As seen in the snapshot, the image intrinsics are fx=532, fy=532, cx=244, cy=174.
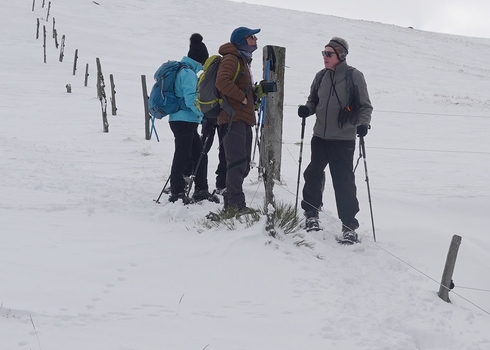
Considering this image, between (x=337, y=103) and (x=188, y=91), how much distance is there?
1623 millimetres

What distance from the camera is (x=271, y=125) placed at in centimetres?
591

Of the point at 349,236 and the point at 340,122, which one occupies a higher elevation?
the point at 340,122

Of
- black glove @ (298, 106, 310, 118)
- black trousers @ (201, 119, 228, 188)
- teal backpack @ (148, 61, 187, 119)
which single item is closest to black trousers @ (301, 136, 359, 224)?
black glove @ (298, 106, 310, 118)

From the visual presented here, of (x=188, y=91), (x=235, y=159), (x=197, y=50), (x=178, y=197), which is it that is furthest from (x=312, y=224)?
(x=197, y=50)

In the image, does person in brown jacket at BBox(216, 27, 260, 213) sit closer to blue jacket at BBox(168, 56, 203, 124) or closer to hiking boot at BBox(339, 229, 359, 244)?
blue jacket at BBox(168, 56, 203, 124)

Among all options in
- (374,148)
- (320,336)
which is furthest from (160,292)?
(374,148)

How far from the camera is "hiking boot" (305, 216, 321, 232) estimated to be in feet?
17.6

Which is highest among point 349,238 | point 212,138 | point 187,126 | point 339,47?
point 339,47

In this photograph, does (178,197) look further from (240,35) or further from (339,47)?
(339,47)

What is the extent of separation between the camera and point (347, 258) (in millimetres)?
4867

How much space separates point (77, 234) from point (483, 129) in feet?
45.6

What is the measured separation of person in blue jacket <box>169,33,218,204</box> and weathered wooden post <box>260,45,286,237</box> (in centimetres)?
75

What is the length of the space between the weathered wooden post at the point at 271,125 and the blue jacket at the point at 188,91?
77 centimetres

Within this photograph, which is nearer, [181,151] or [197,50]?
[181,151]
